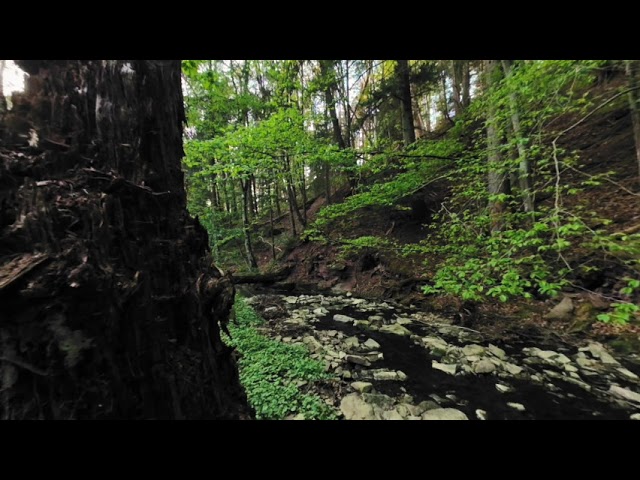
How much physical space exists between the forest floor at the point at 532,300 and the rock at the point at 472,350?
2.63 feet

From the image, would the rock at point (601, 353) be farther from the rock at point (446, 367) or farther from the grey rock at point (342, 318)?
the grey rock at point (342, 318)

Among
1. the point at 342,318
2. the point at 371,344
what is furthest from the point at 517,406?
the point at 342,318

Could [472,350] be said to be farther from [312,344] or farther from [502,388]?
[312,344]

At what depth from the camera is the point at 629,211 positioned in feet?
19.1

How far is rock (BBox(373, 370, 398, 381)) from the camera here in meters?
4.06

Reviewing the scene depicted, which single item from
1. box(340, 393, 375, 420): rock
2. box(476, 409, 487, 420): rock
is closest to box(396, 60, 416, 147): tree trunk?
box(476, 409, 487, 420): rock

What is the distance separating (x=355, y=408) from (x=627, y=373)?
4.07m

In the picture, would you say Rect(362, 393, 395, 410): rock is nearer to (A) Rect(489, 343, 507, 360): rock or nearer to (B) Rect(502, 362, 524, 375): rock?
(B) Rect(502, 362, 524, 375): rock

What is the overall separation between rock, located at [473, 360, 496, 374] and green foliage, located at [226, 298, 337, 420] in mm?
2425

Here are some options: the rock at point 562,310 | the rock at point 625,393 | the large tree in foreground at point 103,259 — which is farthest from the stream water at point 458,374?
the large tree in foreground at point 103,259

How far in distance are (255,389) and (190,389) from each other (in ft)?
6.84

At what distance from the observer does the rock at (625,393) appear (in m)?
3.34
